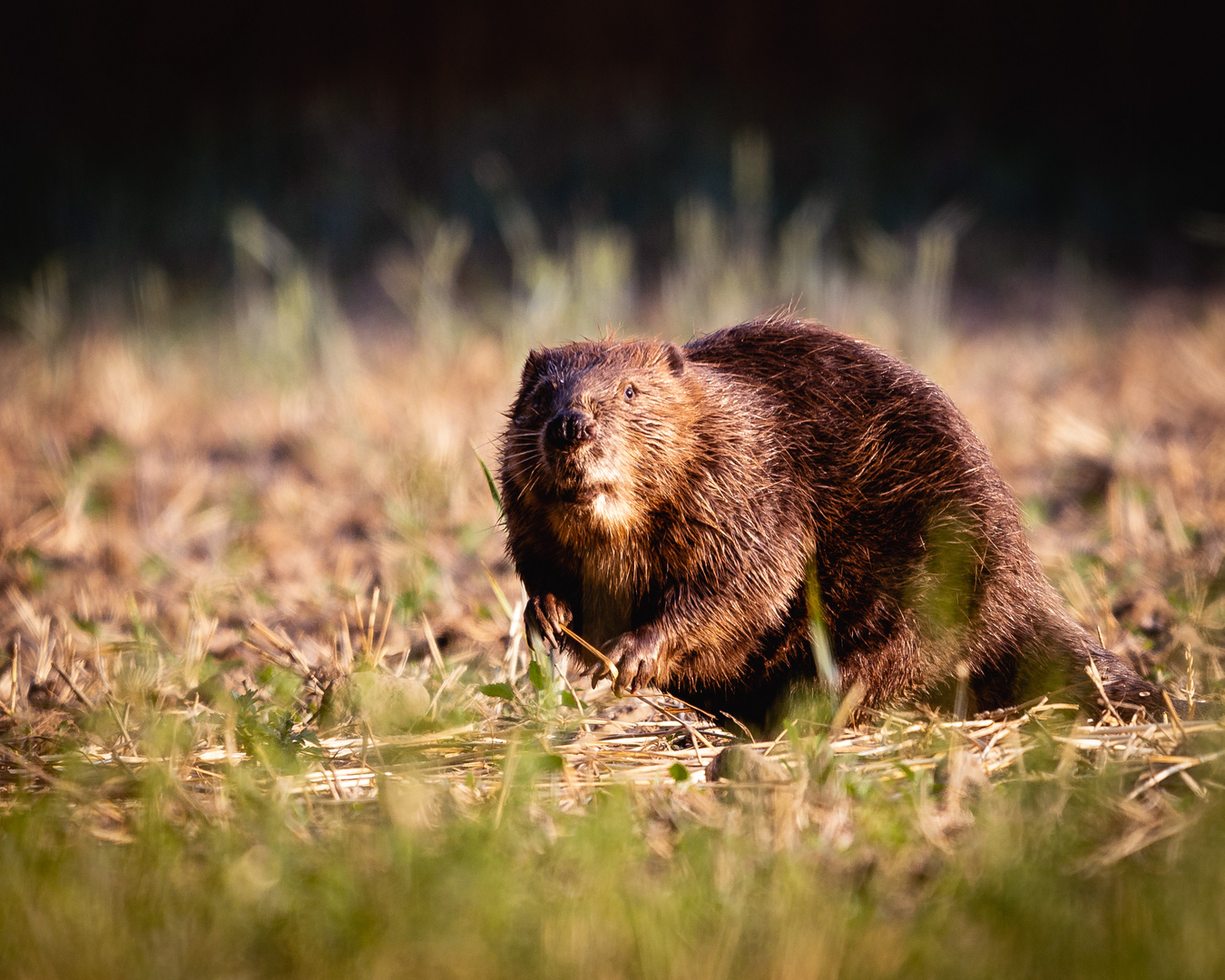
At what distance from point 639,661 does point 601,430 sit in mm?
468

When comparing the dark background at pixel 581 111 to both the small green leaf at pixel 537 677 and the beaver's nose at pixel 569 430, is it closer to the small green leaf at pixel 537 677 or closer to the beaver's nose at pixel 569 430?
the small green leaf at pixel 537 677

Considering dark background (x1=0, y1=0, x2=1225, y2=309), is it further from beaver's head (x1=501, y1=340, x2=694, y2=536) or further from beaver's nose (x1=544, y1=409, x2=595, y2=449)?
beaver's nose (x1=544, y1=409, x2=595, y2=449)

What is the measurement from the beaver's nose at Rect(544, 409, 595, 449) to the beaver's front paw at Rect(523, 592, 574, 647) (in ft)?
1.23

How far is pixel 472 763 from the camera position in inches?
94.0

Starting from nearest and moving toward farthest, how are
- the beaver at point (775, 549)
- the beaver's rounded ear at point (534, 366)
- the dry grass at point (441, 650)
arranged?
1. the dry grass at point (441, 650)
2. the beaver at point (775, 549)
3. the beaver's rounded ear at point (534, 366)

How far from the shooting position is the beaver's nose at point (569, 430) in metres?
2.33

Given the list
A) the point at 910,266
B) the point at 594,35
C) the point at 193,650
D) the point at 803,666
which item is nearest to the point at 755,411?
the point at 803,666

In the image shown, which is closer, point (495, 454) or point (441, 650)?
point (441, 650)

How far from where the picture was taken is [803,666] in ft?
8.46

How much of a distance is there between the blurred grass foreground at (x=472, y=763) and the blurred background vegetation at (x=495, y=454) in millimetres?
12

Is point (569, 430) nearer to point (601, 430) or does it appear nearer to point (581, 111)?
point (601, 430)

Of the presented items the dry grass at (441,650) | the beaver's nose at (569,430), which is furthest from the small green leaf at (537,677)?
the beaver's nose at (569,430)

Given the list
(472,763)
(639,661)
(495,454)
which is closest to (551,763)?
(472,763)

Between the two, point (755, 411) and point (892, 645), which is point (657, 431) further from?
point (892, 645)
